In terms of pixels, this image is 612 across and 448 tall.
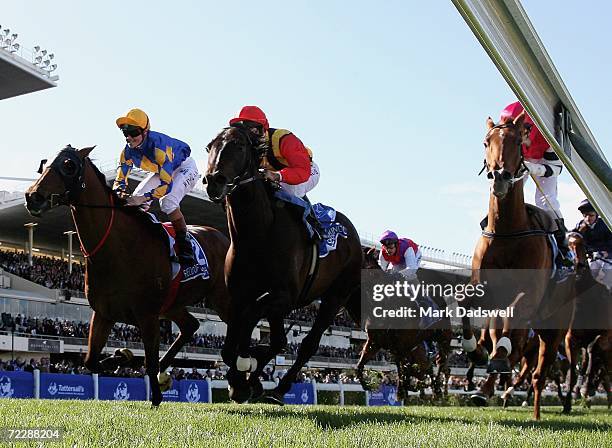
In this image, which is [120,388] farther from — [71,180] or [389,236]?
[71,180]

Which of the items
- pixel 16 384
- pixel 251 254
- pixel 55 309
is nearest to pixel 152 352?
pixel 251 254

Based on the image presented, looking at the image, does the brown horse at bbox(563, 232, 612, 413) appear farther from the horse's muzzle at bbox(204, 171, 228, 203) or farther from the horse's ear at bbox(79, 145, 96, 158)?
the horse's ear at bbox(79, 145, 96, 158)

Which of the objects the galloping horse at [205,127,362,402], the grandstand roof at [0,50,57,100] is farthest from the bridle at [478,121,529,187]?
the grandstand roof at [0,50,57,100]

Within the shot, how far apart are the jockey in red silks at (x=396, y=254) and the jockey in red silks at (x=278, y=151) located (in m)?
5.96

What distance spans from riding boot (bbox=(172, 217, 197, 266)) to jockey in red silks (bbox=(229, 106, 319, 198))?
143 centimetres

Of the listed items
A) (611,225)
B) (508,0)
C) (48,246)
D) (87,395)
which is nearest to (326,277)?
(611,225)

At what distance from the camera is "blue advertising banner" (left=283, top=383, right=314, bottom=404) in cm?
1845

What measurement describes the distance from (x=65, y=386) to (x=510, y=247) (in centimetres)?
1066

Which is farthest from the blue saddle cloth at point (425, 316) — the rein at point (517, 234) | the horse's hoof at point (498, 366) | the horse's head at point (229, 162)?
the horse's head at point (229, 162)

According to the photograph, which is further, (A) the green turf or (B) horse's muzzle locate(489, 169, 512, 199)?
(B) horse's muzzle locate(489, 169, 512, 199)

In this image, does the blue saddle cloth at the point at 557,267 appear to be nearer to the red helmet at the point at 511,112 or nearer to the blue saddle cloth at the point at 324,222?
the red helmet at the point at 511,112

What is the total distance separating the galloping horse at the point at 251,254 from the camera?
5242 mm

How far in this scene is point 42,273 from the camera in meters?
35.9

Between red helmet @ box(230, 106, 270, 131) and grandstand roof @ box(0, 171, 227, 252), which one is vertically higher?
grandstand roof @ box(0, 171, 227, 252)
